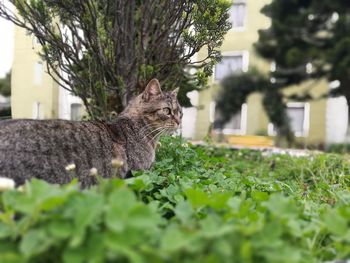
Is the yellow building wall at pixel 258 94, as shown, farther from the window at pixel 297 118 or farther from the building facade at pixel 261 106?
the window at pixel 297 118

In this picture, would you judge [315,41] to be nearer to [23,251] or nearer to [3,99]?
[3,99]

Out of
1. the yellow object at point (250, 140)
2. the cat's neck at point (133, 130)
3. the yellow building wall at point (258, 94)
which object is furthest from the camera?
the yellow building wall at point (258, 94)

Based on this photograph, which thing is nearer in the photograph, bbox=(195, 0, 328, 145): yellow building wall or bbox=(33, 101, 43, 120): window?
bbox=(33, 101, 43, 120): window

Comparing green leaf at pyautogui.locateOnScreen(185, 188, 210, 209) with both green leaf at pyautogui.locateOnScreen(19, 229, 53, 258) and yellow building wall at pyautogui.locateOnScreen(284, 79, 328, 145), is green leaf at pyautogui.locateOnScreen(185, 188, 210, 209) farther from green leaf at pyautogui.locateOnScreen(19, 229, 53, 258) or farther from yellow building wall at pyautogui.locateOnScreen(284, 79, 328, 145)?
yellow building wall at pyautogui.locateOnScreen(284, 79, 328, 145)

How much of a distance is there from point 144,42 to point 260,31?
657cm

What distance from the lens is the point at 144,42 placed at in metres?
3.00

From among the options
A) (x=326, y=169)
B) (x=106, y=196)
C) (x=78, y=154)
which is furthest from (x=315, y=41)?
(x=106, y=196)

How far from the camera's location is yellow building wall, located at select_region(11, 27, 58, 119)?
426 centimetres

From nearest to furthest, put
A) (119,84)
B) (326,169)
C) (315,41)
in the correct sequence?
(119,84) < (326,169) < (315,41)

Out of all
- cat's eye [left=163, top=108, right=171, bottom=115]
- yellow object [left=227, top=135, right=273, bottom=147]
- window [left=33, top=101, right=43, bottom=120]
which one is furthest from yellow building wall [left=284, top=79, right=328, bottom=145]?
cat's eye [left=163, top=108, right=171, bottom=115]

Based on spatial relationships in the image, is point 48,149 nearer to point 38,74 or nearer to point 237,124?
point 38,74

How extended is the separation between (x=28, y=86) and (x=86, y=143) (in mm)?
3198

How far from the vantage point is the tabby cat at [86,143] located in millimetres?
1562

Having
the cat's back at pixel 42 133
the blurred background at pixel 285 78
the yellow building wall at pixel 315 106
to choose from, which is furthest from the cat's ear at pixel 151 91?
the yellow building wall at pixel 315 106
